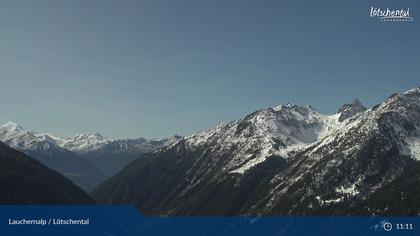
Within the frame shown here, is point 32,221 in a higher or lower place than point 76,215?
lower

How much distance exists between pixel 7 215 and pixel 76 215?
2466cm

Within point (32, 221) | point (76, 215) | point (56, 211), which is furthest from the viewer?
point (76, 215)

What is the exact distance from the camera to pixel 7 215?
179m

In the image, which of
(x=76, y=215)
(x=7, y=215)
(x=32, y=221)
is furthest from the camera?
(x=76, y=215)

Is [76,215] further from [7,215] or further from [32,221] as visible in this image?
[32,221]

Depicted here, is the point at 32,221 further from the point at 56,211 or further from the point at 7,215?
the point at 7,215

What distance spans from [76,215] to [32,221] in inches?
2475

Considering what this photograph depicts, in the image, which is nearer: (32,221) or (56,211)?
(32,221)

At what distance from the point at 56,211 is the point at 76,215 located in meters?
32.4

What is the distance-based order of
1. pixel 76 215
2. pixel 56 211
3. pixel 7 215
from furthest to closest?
1. pixel 76 215
2. pixel 7 215
3. pixel 56 211

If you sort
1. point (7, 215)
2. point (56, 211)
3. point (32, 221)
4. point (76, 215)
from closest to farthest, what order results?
point (32, 221)
point (56, 211)
point (7, 215)
point (76, 215)

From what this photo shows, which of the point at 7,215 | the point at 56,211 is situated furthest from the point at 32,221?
the point at 7,215

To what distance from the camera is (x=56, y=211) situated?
163m

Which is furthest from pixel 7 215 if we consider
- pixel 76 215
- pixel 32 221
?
pixel 32 221
